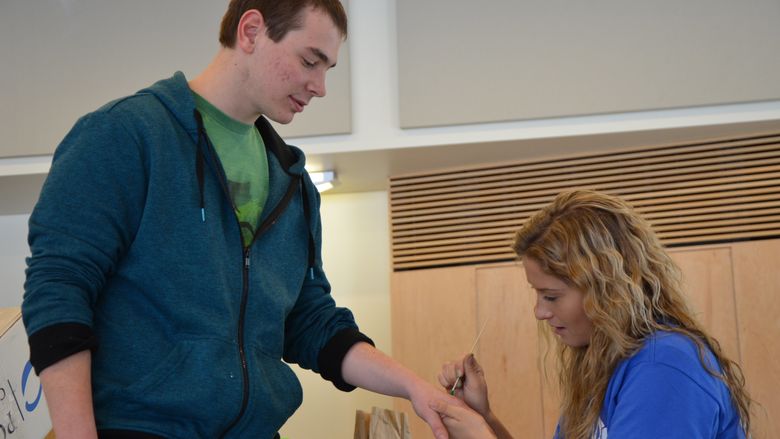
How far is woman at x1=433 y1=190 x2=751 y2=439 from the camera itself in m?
1.73

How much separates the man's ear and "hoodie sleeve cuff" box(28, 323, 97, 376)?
64 cm

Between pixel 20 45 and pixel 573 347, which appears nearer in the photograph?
pixel 573 347

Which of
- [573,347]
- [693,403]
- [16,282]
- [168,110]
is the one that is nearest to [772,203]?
[573,347]

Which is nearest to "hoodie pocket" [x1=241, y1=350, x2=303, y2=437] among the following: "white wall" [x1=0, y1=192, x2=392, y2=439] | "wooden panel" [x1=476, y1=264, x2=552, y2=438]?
"wooden panel" [x1=476, y1=264, x2=552, y2=438]

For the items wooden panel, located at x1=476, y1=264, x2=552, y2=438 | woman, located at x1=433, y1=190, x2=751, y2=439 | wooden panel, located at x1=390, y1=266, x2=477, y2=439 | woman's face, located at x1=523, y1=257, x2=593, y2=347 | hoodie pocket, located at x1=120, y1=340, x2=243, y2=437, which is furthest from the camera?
wooden panel, located at x1=390, y1=266, x2=477, y2=439

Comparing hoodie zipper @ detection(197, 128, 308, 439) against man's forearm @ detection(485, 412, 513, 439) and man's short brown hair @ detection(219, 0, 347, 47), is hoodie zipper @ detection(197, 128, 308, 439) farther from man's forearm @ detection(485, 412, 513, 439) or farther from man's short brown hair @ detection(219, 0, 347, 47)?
man's forearm @ detection(485, 412, 513, 439)

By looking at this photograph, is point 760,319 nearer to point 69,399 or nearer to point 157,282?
point 157,282

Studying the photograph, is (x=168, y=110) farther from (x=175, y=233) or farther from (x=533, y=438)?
(x=533, y=438)

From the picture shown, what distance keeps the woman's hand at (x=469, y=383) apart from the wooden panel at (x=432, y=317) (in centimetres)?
209

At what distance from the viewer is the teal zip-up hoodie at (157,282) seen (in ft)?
4.42

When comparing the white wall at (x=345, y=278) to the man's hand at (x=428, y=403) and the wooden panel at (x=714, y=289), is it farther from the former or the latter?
the man's hand at (x=428, y=403)

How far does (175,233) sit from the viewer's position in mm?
1466

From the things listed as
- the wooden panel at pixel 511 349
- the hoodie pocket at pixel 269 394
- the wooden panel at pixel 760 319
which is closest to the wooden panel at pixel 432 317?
the wooden panel at pixel 511 349

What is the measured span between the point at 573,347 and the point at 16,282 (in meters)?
3.63
